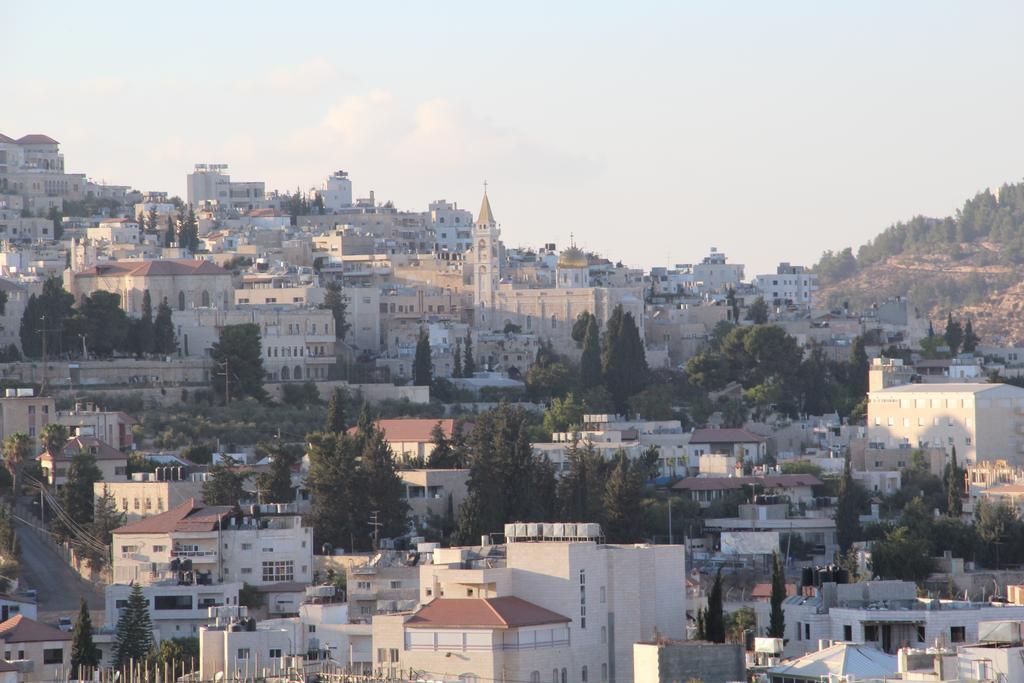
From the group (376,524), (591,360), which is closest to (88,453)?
(376,524)

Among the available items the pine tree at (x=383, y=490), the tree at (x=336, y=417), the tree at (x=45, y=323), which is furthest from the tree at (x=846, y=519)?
the tree at (x=45, y=323)

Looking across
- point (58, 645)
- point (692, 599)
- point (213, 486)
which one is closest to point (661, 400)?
point (213, 486)

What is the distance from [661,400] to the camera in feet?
307

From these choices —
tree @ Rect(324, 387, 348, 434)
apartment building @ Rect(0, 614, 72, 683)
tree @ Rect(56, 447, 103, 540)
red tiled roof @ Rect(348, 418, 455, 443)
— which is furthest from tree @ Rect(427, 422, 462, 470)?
apartment building @ Rect(0, 614, 72, 683)

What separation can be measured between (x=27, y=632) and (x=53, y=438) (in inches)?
815

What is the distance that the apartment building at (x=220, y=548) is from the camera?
68.3m

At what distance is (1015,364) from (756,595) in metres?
42.8

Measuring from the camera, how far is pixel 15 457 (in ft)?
249

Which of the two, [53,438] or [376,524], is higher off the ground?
[53,438]

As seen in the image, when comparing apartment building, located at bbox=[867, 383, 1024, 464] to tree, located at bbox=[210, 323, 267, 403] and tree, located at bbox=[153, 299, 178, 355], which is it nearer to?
tree, located at bbox=[210, 323, 267, 403]

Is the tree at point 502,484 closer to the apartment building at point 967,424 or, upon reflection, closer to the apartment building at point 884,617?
the apartment building at point 884,617

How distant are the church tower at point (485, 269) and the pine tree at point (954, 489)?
27.2 meters

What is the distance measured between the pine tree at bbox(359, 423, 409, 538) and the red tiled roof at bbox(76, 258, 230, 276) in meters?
28.9

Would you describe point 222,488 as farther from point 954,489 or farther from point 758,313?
point 758,313
